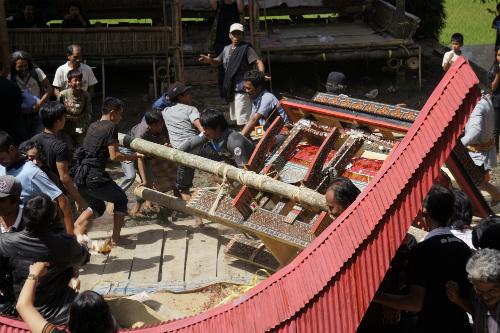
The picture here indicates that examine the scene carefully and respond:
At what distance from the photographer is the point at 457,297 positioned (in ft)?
14.6

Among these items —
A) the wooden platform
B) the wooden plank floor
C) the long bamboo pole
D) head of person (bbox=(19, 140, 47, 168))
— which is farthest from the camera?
the wooden plank floor

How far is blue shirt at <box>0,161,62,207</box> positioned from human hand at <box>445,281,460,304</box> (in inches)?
128

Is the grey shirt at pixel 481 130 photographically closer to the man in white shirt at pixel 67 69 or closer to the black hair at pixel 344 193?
the black hair at pixel 344 193

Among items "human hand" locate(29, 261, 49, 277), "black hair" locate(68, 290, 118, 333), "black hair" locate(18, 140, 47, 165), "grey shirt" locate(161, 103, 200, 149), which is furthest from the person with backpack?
"black hair" locate(68, 290, 118, 333)

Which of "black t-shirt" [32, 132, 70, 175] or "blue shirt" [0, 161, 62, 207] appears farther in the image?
"black t-shirt" [32, 132, 70, 175]

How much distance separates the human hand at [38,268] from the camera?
4691 millimetres

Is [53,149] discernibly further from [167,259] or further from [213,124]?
[213,124]

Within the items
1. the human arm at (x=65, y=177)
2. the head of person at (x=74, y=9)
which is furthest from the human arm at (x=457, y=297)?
the head of person at (x=74, y=9)

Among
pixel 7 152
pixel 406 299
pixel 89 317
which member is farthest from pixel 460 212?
pixel 7 152

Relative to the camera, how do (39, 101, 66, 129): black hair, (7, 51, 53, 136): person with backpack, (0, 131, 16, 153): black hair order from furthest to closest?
1. (7, 51, 53, 136): person with backpack
2. (39, 101, 66, 129): black hair
3. (0, 131, 16, 153): black hair

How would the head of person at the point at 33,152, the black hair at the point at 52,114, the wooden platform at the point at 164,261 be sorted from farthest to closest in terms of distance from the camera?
the black hair at the point at 52,114
the wooden platform at the point at 164,261
the head of person at the point at 33,152

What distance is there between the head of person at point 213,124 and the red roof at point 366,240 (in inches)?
165

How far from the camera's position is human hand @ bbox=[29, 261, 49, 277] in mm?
4691

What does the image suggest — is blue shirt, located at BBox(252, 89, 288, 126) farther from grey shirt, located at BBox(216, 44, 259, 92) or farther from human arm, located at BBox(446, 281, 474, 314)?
human arm, located at BBox(446, 281, 474, 314)
